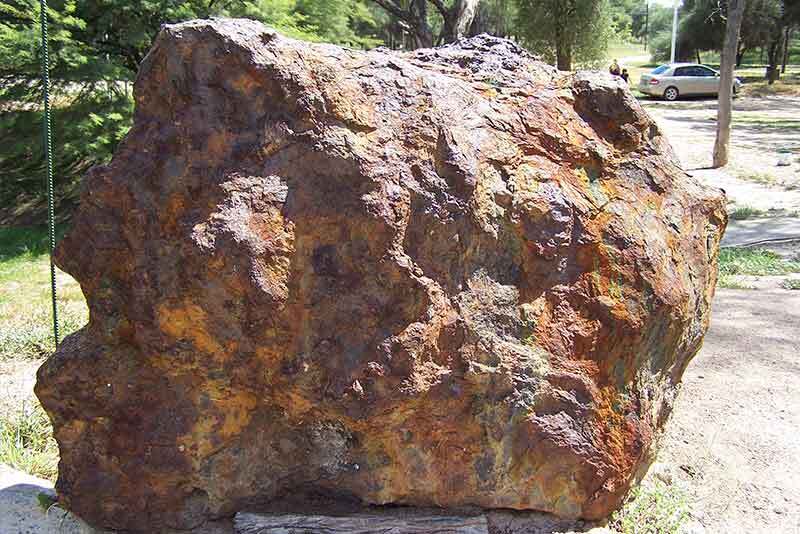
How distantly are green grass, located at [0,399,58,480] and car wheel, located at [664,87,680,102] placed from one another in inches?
1095

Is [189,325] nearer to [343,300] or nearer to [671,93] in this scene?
[343,300]

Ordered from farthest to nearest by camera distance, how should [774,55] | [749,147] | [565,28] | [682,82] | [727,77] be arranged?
[774,55], [682,82], [565,28], [749,147], [727,77]

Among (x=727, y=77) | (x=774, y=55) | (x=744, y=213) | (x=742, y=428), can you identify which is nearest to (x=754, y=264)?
(x=744, y=213)

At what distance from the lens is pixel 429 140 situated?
8.95 feet

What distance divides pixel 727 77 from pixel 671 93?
→ 16.2 m

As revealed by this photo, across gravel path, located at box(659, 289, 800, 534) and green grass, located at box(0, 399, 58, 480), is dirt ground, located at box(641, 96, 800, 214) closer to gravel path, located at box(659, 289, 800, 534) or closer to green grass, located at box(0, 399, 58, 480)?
gravel path, located at box(659, 289, 800, 534)

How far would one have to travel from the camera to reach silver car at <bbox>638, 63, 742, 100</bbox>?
1111 inches

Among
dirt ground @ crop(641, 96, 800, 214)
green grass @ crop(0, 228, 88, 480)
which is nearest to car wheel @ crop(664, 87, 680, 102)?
dirt ground @ crop(641, 96, 800, 214)

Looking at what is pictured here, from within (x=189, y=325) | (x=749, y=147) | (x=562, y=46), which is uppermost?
(x=562, y=46)

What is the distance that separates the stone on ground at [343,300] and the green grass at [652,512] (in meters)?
0.14

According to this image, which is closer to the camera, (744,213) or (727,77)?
(744,213)

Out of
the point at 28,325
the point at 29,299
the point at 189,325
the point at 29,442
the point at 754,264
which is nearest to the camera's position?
the point at 189,325

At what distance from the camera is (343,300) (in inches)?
101

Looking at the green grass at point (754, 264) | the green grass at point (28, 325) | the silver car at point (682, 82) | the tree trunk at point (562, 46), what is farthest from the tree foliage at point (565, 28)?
the green grass at point (28, 325)
